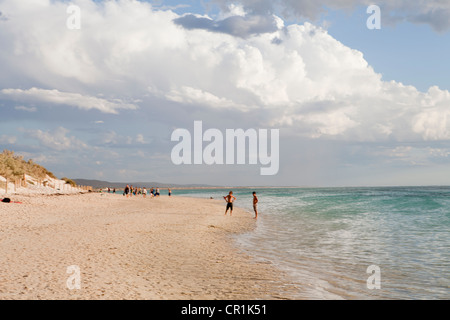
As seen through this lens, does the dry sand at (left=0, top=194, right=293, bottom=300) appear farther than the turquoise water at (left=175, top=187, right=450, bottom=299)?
No

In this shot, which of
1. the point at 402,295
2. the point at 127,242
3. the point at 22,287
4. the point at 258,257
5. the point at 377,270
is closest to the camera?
the point at 22,287

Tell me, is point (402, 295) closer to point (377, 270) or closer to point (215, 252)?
point (377, 270)

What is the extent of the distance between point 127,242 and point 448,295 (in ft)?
37.3

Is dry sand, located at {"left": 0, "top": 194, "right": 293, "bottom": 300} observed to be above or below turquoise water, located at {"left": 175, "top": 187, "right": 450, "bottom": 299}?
above

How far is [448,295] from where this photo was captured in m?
8.16

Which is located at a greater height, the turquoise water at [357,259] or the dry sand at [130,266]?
the dry sand at [130,266]

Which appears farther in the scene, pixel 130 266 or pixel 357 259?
pixel 357 259

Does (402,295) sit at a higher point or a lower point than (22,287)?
lower

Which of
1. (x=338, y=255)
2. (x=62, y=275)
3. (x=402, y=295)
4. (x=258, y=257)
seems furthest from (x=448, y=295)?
(x=62, y=275)

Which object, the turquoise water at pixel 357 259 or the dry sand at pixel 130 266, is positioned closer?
the dry sand at pixel 130 266

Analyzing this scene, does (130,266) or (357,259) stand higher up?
(130,266)
